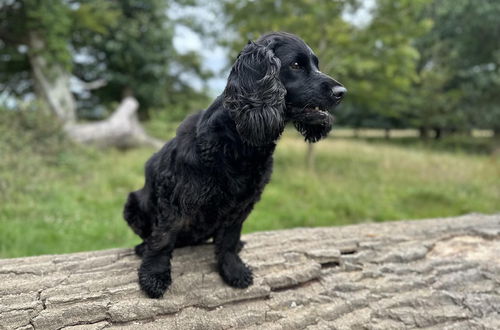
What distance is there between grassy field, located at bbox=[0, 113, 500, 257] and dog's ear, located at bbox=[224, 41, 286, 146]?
3.46 metres


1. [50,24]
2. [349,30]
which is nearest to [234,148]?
[349,30]

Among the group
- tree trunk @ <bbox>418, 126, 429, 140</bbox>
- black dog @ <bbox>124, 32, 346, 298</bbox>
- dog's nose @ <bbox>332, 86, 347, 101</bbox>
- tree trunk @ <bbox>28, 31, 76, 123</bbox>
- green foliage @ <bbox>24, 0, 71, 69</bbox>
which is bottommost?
tree trunk @ <bbox>418, 126, 429, 140</bbox>

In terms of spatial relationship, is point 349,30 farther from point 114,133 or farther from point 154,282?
point 154,282

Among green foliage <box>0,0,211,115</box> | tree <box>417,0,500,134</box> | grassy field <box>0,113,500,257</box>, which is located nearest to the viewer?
grassy field <box>0,113,500,257</box>

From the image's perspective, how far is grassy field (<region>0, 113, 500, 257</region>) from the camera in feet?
15.4

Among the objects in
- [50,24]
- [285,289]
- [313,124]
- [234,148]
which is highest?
[313,124]

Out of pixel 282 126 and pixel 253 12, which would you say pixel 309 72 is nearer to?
pixel 282 126

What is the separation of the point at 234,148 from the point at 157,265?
0.98 meters

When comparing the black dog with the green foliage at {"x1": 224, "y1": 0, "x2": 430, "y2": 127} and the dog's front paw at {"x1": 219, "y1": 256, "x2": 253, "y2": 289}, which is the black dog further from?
the green foliage at {"x1": 224, "y1": 0, "x2": 430, "y2": 127}

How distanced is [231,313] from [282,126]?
50.6 inches

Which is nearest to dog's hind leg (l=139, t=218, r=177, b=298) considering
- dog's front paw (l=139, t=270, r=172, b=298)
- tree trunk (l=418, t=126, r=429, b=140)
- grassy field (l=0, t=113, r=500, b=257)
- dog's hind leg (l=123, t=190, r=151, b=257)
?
dog's front paw (l=139, t=270, r=172, b=298)

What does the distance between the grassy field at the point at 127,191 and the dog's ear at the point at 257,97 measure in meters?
3.46

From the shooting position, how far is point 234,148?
2.05 metres

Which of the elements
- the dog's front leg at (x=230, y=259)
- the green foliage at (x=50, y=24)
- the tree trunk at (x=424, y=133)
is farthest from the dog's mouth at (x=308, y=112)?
the tree trunk at (x=424, y=133)
